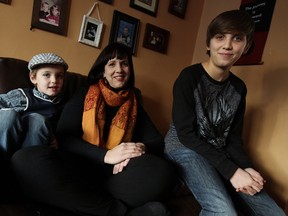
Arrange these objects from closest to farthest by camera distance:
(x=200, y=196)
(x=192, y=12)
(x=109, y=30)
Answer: (x=200, y=196) < (x=109, y=30) < (x=192, y=12)

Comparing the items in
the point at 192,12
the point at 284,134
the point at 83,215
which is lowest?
the point at 83,215

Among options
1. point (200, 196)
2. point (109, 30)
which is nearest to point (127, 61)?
point (109, 30)

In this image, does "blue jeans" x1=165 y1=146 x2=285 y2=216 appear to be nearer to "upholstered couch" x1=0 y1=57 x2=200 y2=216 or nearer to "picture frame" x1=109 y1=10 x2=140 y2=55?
"upholstered couch" x1=0 y1=57 x2=200 y2=216

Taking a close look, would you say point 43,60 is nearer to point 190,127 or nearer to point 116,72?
point 116,72

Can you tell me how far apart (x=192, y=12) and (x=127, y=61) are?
1.00m

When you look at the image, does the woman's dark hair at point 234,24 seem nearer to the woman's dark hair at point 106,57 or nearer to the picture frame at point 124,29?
the woman's dark hair at point 106,57

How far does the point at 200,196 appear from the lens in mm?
982

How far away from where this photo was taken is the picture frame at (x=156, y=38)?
1825mm

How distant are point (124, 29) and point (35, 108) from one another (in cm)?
81

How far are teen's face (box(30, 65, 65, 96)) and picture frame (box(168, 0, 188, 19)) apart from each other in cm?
102

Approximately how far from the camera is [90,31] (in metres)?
1.61

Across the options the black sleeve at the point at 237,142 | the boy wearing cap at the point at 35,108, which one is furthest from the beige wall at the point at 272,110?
the boy wearing cap at the point at 35,108

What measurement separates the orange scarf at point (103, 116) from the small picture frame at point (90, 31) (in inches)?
17.3

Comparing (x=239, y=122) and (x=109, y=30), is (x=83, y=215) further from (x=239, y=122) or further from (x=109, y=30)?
(x=109, y=30)
